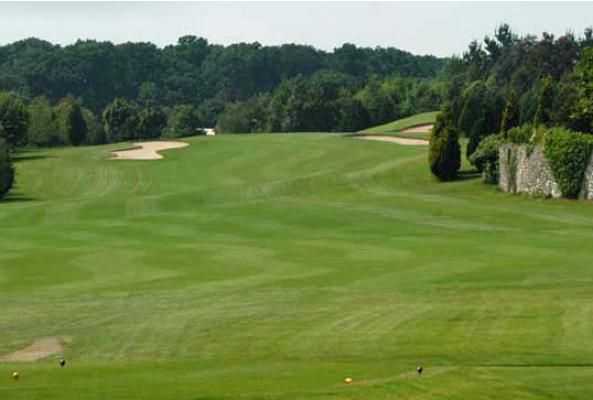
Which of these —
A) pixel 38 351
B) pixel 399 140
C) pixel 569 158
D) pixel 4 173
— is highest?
pixel 569 158

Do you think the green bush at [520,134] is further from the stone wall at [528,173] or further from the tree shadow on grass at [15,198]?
the tree shadow on grass at [15,198]

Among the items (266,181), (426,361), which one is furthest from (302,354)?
(266,181)

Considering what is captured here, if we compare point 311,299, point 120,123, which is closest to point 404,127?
point 120,123

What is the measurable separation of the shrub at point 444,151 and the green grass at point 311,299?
3577 mm

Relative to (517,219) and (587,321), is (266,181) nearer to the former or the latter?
(517,219)

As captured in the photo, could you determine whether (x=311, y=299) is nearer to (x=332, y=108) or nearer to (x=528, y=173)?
(x=528, y=173)

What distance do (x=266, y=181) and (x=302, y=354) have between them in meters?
58.1

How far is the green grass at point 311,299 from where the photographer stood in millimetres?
17312

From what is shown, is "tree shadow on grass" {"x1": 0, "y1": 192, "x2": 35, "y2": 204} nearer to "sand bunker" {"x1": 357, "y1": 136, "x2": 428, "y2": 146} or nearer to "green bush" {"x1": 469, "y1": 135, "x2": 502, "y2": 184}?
"green bush" {"x1": 469, "y1": 135, "x2": 502, "y2": 184}

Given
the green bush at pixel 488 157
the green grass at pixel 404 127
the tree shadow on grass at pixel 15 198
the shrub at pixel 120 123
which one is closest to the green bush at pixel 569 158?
the green bush at pixel 488 157

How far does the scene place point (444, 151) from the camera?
214 feet

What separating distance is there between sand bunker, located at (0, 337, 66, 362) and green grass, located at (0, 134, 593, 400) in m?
0.35

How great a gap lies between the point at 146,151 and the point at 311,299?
258 ft

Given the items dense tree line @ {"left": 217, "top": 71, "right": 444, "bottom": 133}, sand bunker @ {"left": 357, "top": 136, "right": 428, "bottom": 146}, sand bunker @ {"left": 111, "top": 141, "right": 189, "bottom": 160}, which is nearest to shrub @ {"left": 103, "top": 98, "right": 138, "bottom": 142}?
dense tree line @ {"left": 217, "top": 71, "right": 444, "bottom": 133}
